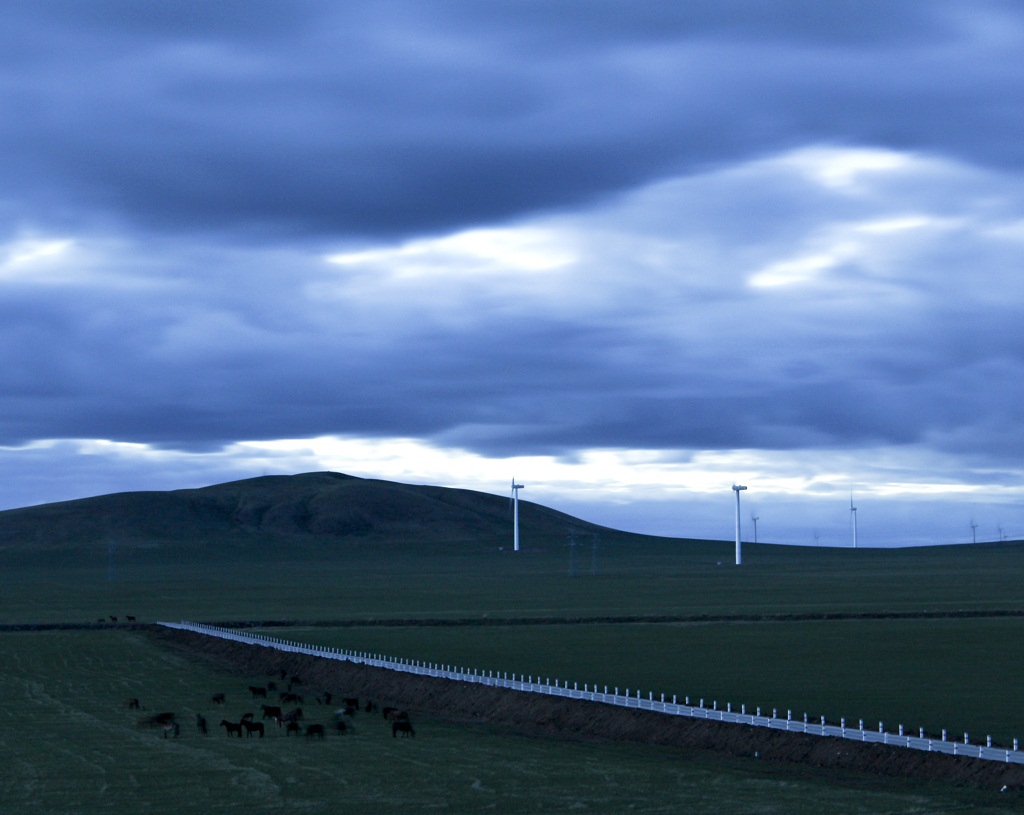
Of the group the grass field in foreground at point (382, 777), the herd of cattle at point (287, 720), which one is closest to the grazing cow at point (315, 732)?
the herd of cattle at point (287, 720)

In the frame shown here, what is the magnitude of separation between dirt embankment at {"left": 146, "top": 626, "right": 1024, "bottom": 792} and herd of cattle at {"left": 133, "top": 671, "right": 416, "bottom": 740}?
10.0 ft

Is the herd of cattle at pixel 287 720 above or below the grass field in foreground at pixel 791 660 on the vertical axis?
below

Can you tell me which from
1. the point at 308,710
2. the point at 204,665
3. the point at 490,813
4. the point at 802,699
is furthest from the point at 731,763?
the point at 204,665

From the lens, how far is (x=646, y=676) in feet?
255

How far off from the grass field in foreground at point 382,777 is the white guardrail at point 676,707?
9.53 feet

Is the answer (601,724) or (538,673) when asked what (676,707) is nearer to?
(601,724)

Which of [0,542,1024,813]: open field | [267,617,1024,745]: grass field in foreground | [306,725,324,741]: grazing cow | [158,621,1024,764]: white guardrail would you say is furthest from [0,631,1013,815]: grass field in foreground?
[267,617,1024,745]: grass field in foreground

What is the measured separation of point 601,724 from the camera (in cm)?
5906

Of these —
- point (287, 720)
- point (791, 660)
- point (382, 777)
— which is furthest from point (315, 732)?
point (791, 660)

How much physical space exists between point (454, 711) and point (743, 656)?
26.6 meters

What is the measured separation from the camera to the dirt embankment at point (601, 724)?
4553cm

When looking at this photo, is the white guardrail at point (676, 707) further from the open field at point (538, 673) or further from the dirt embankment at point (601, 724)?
the open field at point (538, 673)

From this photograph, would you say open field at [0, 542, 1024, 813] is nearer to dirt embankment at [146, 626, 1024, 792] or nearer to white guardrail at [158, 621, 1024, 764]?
dirt embankment at [146, 626, 1024, 792]

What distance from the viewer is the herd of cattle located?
57406 mm
